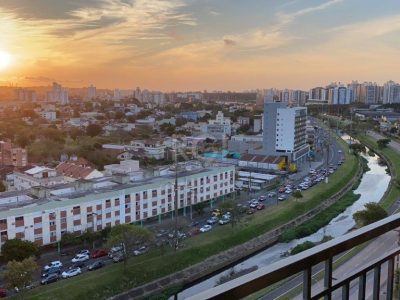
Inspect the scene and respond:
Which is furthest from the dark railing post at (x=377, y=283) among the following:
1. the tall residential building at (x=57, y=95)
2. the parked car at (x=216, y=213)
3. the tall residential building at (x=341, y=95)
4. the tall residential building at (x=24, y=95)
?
the tall residential building at (x=341, y=95)

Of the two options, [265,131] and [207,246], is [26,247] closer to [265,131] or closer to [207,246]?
[207,246]

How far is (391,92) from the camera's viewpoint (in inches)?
1020

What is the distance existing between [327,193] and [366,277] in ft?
22.3

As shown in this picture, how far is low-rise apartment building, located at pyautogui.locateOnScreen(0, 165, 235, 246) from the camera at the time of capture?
159 inches

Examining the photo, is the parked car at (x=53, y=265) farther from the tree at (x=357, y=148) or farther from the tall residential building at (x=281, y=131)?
→ the tree at (x=357, y=148)

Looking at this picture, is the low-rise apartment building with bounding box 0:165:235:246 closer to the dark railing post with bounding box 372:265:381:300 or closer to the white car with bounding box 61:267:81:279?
the white car with bounding box 61:267:81:279

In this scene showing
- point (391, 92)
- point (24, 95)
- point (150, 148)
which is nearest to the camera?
point (150, 148)

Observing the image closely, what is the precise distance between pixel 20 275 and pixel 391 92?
2660cm

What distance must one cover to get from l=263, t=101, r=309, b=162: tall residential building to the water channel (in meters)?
1.71

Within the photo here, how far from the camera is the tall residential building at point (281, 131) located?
988 cm

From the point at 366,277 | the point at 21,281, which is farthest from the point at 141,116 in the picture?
the point at 366,277

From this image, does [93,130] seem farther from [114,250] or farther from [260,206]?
[114,250]

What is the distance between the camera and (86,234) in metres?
4.28

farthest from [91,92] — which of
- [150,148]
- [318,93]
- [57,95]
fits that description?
[150,148]
